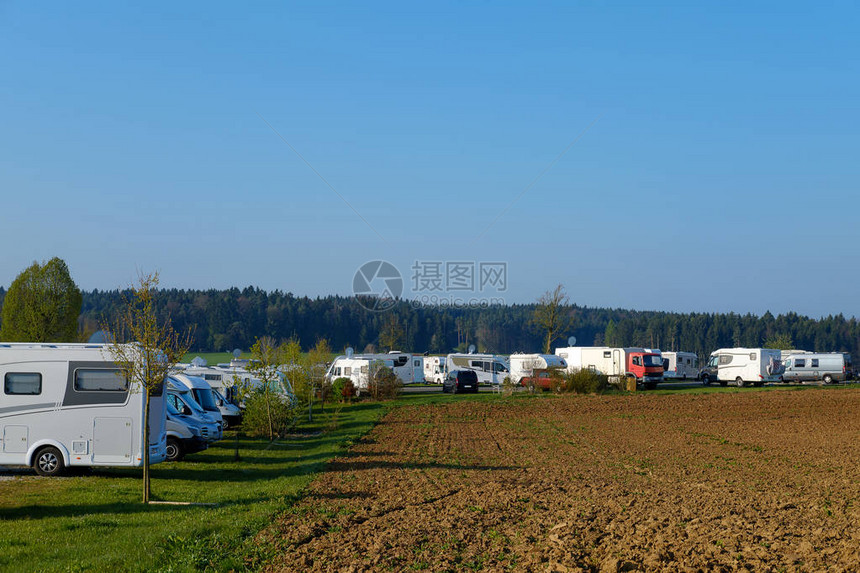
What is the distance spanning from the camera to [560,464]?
54.7ft

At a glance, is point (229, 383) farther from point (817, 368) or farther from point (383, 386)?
point (817, 368)

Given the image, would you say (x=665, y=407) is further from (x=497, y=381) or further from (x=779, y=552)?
(x=779, y=552)

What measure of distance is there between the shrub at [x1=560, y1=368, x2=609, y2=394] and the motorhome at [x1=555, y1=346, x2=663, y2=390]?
312 cm

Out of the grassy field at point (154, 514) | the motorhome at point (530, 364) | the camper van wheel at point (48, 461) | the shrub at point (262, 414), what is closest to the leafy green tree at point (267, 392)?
the shrub at point (262, 414)

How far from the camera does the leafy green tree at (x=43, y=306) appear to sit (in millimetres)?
48719

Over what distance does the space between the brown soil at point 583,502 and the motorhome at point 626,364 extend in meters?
22.5

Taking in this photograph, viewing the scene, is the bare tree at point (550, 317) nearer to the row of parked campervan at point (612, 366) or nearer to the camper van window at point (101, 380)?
the row of parked campervan at point (612, 366)

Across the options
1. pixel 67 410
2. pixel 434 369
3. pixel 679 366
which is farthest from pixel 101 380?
pixel 679 366

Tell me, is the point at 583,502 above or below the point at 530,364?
below

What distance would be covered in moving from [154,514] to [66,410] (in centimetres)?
577

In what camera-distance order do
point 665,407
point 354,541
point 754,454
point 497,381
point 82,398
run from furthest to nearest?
point 497,381, point 665,407, point 754,454, point 82,398, point 354,541

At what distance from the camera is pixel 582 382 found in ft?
141

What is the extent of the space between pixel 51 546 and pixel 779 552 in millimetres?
8530

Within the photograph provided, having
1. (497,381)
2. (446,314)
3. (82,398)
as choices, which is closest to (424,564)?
(82,398)
